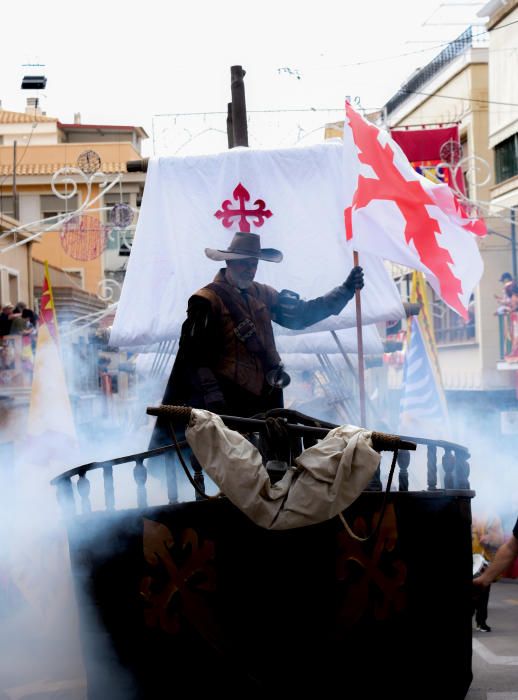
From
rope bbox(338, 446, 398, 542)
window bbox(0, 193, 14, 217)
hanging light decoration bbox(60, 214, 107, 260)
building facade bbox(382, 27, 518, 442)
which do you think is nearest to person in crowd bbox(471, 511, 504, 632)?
rope bbox(338, 446, 398, 542)

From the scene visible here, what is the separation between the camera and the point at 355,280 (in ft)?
20.6

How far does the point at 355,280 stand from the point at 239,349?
832 mm

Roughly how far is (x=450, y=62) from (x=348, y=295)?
23.9m

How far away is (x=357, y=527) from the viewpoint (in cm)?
402

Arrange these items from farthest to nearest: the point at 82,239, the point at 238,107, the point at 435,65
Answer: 1. the point at 435,65
2. the point at 82,239
3. the point at 238,107

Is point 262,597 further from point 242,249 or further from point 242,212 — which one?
point 242,212

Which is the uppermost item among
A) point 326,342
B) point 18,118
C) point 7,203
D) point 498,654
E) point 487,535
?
point 18,118

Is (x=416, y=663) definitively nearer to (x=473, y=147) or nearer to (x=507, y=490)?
(x=507, y=490)

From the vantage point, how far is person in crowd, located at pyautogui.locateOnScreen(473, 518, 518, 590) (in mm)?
5102

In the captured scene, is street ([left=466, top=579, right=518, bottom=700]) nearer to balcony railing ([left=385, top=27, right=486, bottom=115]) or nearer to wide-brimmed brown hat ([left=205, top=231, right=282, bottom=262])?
wide-brimmed brown hat ([left=205, top=231, right=282, bottom=262])

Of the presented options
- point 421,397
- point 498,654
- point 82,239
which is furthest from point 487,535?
point 82,239

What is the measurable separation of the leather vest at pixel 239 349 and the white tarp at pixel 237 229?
1.99 metres

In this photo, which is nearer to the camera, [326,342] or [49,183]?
[326,342]

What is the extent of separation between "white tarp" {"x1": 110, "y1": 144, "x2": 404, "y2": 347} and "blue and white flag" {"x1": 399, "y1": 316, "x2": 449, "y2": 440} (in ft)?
7.67
